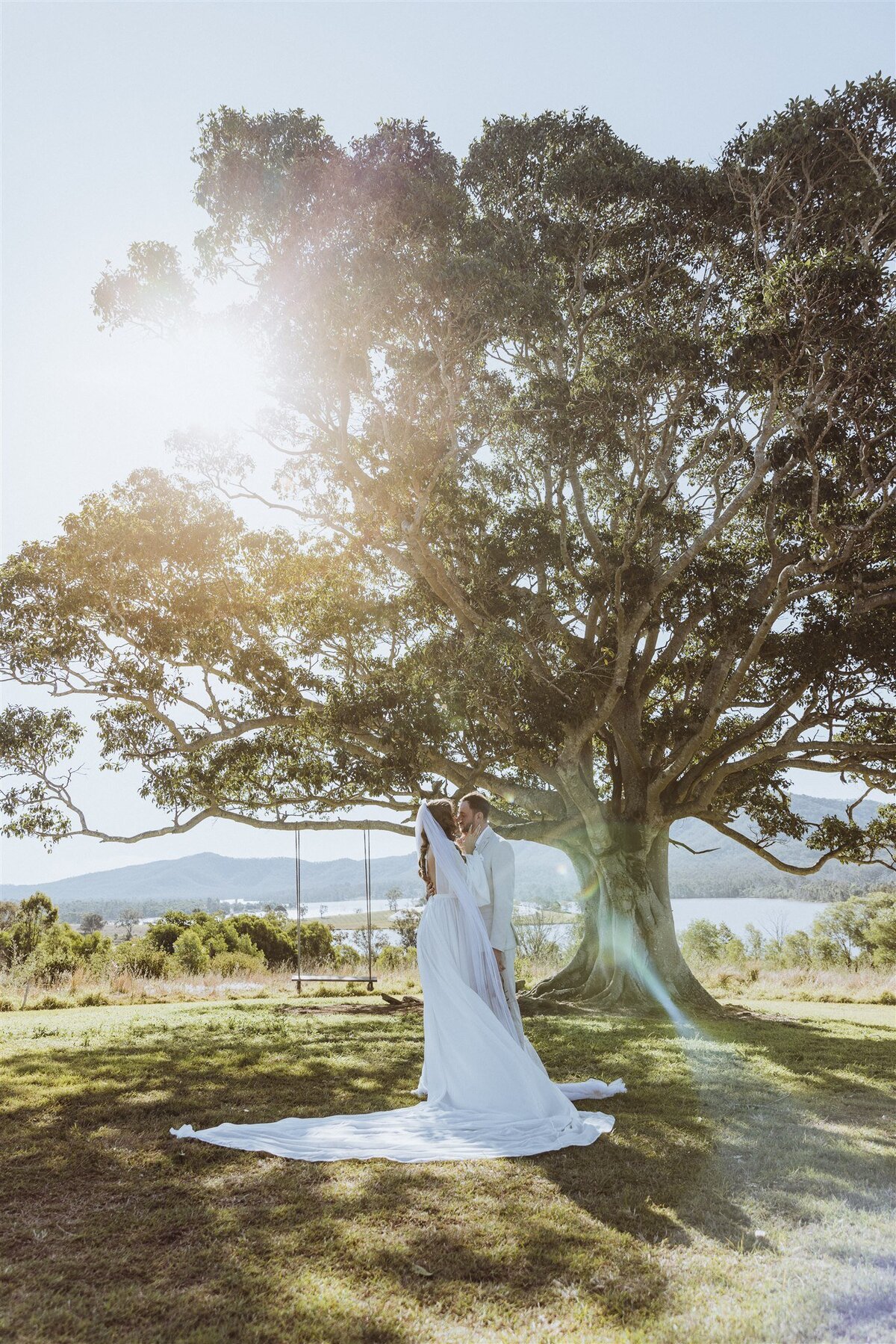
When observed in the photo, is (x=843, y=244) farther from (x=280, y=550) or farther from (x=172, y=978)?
(x=172, y=978)

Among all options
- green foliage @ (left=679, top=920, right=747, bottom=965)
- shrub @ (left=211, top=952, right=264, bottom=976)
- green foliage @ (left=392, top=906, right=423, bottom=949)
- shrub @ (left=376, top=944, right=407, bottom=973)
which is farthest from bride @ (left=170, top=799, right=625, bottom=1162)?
green foliage @ (left=679, top=920, right=747, bottom=965)

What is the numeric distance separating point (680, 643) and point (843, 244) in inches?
228

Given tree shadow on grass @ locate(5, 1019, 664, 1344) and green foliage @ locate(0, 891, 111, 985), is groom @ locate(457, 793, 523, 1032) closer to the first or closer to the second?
tree shadow on grass @ locate(5, 1019, 664, 1344)

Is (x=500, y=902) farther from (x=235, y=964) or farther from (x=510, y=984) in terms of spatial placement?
(x=235, y=964)

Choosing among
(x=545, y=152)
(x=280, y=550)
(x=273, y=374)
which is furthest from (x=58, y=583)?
(x=545, y=152)

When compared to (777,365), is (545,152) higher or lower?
higher

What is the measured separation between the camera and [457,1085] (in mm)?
5906

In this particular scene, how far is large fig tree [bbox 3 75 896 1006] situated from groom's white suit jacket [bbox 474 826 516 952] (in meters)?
5.69

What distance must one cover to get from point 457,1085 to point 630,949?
8.44 meters

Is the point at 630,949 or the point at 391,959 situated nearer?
the point at 630,949

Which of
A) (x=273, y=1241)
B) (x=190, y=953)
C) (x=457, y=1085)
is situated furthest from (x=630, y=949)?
(x=190, y=953)

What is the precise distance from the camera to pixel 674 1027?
1109 cm

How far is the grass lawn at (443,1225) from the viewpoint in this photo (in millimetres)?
2873

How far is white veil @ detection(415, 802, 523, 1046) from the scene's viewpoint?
6.20 metres
